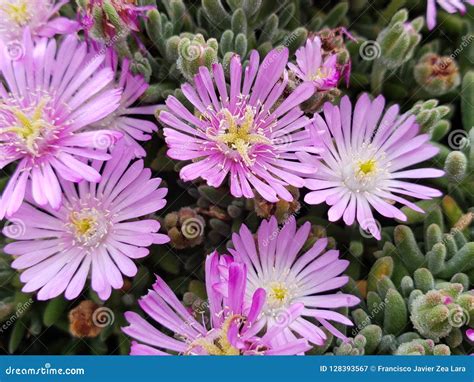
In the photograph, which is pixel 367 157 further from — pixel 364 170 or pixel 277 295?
pixel 277 295

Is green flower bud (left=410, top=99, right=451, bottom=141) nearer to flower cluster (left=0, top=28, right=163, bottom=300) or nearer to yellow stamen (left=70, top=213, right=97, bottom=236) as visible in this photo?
flower cluster (left=0, top=28, right=163, bottom=300)

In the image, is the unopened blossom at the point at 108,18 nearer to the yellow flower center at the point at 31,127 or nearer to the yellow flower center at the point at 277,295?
the yellow flower center at the point at 31,127

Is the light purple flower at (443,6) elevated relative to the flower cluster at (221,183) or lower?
elevated

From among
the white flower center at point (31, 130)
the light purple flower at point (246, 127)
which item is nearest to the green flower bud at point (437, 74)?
the light purple flower at point (246, 127)

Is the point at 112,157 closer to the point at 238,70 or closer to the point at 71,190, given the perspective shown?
the point at 71,190

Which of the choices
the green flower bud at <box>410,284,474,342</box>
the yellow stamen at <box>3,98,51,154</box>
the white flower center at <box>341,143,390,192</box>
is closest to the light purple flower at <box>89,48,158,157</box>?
the yellow stamen at <box>3,98,51,154</box>

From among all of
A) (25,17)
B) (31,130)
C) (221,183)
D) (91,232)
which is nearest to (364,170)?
(221,183)
